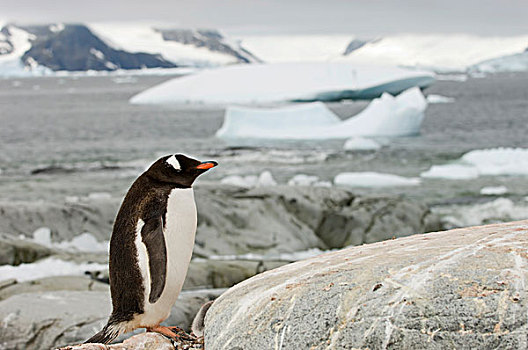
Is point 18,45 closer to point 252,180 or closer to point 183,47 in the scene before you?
point 183,47

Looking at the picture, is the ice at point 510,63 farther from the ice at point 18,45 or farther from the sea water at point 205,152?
the ice at point 18,45

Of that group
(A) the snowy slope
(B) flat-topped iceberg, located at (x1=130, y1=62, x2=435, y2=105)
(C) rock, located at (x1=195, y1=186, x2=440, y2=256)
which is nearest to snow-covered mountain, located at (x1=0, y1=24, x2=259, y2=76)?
(A) the snowy slope

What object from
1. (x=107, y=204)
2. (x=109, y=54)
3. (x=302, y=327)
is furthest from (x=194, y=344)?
(x=109, y=54)

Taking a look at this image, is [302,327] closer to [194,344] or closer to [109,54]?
[194,344]

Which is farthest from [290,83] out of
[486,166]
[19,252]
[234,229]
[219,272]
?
[219,272]

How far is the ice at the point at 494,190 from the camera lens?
564 inches

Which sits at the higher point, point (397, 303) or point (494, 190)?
point (397, 303)

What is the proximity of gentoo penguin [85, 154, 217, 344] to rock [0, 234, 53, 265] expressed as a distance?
191 inches

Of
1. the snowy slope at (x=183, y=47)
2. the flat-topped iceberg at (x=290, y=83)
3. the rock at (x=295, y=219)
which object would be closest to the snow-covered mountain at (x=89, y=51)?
the snowy slope at (x=183, y=47)

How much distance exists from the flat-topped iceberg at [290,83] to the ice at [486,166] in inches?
665

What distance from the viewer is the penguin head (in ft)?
10.2

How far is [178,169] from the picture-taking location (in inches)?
122

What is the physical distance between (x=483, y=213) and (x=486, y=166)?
4.60 metres

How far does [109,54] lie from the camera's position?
15325 cm
